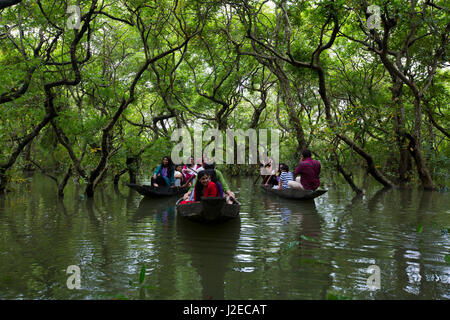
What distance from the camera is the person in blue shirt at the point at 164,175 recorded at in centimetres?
1268

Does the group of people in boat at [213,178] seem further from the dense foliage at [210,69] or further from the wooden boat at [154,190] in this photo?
the dense foliage at [210,69]

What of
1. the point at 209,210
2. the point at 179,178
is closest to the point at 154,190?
the point at 179,178

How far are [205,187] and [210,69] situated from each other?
14.4m

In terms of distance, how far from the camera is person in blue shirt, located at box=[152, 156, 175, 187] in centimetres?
1268

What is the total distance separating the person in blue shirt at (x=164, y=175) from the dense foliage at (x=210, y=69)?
5.73 feet

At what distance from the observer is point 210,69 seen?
2031cm

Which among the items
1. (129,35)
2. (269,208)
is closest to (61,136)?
(129,35)

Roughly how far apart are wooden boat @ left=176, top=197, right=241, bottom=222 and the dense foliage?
13.8 feet

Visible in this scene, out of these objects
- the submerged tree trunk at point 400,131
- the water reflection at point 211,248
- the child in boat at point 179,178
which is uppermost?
the submerged tree trunk at point 400,131

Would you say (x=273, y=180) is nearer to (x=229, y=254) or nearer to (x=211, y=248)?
(x=211, y=248)

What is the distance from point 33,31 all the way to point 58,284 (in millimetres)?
9667

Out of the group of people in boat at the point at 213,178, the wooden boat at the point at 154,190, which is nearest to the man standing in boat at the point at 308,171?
the group of people in boat at the point at 213,178

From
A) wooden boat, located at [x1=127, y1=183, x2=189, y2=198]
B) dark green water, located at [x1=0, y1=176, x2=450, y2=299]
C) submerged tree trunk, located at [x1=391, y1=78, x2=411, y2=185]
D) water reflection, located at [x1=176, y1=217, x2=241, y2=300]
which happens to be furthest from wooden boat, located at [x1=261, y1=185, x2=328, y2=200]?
submerged tree trunk, located at [x1=391, y1=78, x2=411, y2=185]

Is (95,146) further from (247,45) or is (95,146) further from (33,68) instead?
(247,45)
